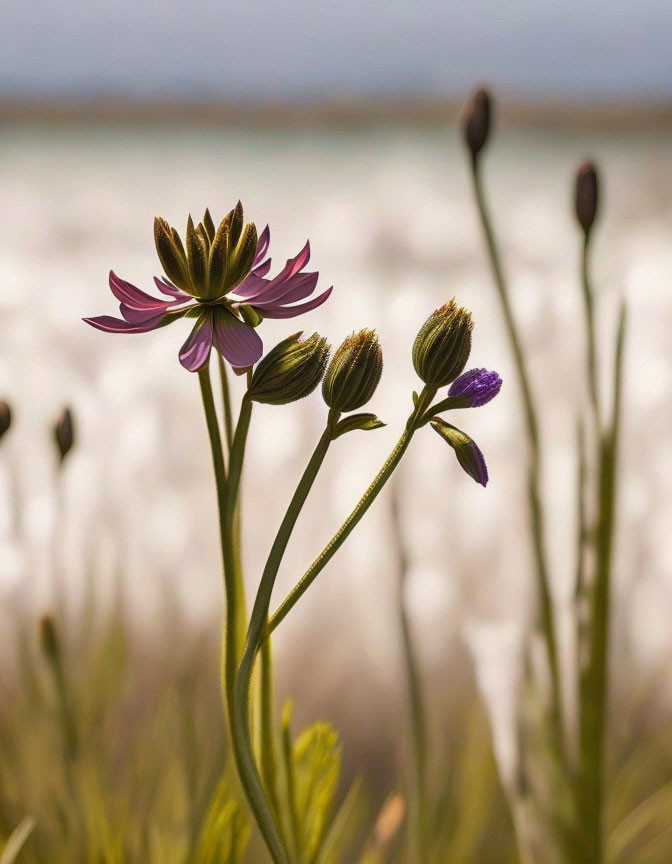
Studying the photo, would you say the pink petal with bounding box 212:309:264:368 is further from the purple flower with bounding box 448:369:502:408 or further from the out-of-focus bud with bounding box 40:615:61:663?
the out-of-focus bud with bounding box 40:615:61:663

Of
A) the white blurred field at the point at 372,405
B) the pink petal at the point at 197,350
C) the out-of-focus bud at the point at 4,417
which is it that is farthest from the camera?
the white blurred field at the point at 372,405

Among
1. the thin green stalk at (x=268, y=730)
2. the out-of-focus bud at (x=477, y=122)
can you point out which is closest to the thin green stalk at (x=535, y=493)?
Result: the out-of-focus bud at (x=477, y=122)

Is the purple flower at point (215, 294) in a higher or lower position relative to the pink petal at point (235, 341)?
higher

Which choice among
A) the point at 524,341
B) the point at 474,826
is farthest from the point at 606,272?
the point at 474,826

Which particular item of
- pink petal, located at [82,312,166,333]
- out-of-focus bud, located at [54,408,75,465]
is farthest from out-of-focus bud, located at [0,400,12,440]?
pink petal, located at [82,312,166,333]

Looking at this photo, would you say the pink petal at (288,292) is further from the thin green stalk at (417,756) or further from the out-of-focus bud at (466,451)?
the thin green stalk at (417,756)

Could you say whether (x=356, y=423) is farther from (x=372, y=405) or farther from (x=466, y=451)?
(x=372, y=405)

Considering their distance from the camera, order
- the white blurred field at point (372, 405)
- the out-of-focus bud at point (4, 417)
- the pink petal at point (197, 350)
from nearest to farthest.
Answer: the pink petal at point (197, 350)
the out-of-focus bud at point (4, 417)
the white blurred field at point (372, 405)
